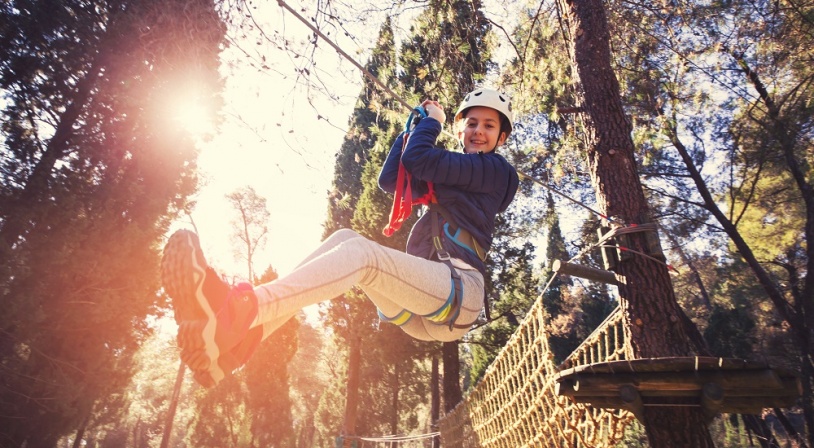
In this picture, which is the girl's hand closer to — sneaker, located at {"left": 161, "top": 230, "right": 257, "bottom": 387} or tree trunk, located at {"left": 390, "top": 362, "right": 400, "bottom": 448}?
sneaker, located at {"left": 161, "top": 230, "right": 257, "bottom": 387}

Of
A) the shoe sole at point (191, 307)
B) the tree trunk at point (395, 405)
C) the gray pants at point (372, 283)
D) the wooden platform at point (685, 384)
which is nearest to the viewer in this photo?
the shoe sole at point (191, 307)

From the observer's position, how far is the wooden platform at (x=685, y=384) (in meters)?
1.69

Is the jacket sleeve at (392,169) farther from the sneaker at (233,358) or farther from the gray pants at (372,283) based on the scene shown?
the sneaker at (233,358)

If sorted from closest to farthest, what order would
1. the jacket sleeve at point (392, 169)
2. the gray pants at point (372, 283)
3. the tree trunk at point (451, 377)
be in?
the gray pants at point (372, 283) → the jacket sleeve at point (392, 169) → the tree trunk at point (451, 377)

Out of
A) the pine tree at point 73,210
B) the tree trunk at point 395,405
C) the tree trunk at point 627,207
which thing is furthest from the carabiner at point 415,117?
the tree trunk at point 395,405

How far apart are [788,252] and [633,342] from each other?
9832mm

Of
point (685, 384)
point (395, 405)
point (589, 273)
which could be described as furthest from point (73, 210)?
point (395, 405)

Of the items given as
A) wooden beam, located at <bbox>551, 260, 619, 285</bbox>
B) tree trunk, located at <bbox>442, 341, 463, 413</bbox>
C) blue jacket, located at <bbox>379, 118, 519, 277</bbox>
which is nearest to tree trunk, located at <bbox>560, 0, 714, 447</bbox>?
wooden beam, located at <bbox>551, 260, 619, 285</bbox>

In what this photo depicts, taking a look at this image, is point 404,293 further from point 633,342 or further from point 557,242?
point 557,242

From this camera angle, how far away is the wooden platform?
1.69 metres

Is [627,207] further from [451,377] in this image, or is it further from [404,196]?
[451,377]

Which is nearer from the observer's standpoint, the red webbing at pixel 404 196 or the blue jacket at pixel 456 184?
the blue jacket at pixel 456 184

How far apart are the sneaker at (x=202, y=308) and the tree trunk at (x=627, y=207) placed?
1917 millimetres

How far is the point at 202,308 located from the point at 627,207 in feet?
7.37
